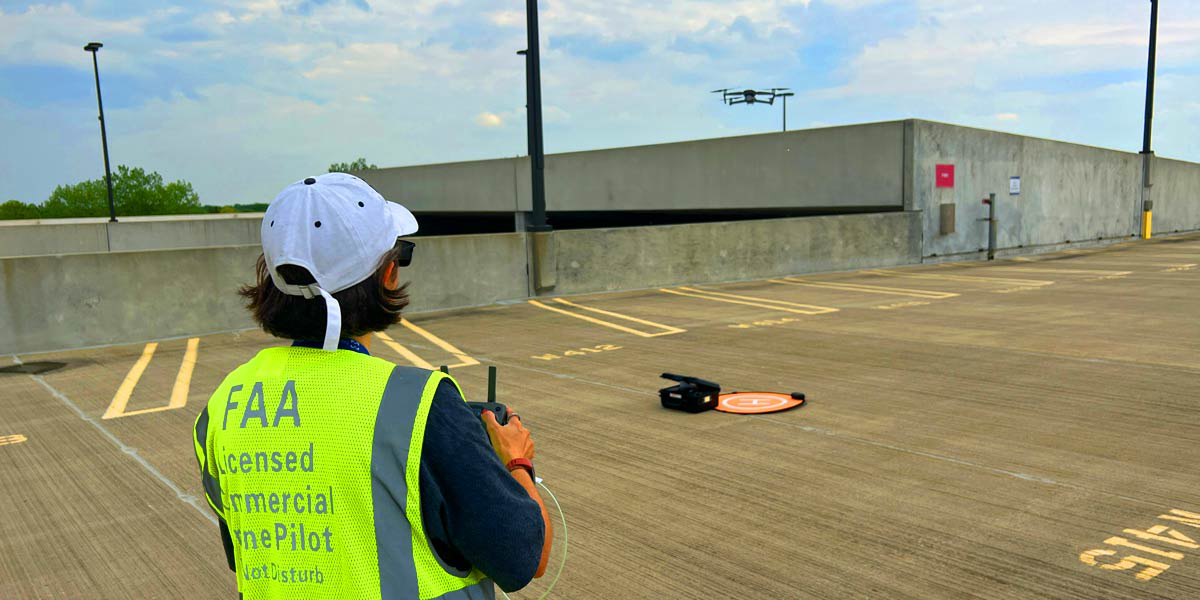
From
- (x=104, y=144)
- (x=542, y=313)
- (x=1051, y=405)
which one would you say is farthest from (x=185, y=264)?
(x=104, y=144)

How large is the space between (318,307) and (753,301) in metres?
12.8

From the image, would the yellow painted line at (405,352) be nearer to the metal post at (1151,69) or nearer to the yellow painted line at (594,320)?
the yellow painted line at (594,320)

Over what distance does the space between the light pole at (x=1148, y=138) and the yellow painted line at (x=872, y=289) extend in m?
17.6

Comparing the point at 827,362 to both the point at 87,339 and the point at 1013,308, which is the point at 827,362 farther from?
the point at 87,339

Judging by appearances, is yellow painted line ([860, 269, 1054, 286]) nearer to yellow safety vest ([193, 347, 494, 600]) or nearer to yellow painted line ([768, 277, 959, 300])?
yellow painted line ([768, 277, 959, 300])

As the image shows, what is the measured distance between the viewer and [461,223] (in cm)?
4600

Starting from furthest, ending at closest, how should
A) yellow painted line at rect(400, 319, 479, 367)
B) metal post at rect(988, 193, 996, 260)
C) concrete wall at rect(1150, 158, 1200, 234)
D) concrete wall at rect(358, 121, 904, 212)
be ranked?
concrete wall at rect(1150, 158, 1200, 234) < concrete wall at rect(358, 121, 904, 212) < metal post at rect(988, 193, 996, 260) < yellow painted line at rect(400, 319, 479, 367)

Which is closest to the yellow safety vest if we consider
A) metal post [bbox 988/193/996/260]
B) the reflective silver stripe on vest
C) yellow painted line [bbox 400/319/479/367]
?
the reflective silver stripe on vest

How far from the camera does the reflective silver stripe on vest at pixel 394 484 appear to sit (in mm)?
1559

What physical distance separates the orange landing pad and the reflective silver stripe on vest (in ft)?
17.5

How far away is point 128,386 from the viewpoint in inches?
335

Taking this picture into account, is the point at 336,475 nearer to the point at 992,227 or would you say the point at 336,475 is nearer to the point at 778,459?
the point at 778,459

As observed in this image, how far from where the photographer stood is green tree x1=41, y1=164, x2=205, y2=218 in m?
78.5

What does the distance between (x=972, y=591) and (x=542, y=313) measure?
9.85 metres
